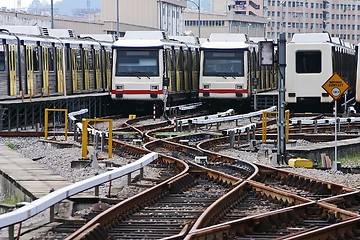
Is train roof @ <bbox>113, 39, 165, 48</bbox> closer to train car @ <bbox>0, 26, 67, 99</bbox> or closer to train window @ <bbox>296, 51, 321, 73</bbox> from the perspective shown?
train car @ <bbox>0, 26, 67, 99</bbox>

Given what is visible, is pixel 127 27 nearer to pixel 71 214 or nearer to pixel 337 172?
pixel 337 172

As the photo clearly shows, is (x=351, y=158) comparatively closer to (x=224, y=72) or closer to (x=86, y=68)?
(x=224, y=72)

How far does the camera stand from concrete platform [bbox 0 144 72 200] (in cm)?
1569

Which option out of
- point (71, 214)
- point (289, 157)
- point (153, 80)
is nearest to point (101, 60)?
point (153, 80)

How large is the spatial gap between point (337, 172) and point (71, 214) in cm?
792

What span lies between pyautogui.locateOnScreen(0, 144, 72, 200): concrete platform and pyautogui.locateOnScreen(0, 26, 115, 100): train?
1193 cm

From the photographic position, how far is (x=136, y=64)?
Answer: 128 feet

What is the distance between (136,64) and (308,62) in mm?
6406

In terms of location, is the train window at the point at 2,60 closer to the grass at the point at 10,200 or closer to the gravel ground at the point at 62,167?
the gravel ground at the point at 62,167

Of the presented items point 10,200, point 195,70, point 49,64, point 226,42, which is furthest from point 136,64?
point 10,200

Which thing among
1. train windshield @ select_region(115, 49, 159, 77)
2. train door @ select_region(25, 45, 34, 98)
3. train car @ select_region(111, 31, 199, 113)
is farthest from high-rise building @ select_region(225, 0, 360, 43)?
train door @ select_region(25, 45, 34, 98)

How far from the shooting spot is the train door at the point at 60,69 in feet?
125

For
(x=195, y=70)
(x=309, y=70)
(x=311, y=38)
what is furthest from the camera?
(x=195, y=70)

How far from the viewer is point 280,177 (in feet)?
60.0
